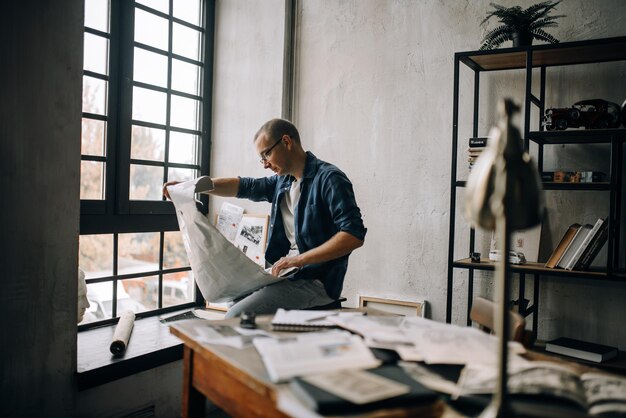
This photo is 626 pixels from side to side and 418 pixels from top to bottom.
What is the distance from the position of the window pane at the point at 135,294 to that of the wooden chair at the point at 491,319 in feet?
6.94

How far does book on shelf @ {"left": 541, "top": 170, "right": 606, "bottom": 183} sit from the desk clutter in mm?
1409

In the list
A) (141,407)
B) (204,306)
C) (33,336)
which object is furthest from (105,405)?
(204,306)

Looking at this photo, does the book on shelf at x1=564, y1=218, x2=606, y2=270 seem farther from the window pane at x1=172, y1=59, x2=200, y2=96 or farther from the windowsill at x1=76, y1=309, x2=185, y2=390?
the window pane at x1=172, y1=59, x2=200, y2=96

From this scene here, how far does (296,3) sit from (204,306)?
7.38 feet

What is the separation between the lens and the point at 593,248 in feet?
8.00

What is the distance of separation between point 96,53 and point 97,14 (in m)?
0.22

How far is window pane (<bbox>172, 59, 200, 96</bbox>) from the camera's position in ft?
10.8

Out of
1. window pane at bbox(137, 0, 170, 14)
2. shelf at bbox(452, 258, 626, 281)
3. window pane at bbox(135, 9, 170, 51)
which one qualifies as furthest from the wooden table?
window pane at bbox(137, 0, 170, 14)

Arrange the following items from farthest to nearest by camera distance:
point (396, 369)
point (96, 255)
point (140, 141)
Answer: point (140, 141) → point (96, 255) → point (396, 369)

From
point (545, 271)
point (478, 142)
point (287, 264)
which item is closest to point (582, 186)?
point (545, 271)

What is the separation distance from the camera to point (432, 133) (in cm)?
310

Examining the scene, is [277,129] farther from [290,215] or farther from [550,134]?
[550,134]

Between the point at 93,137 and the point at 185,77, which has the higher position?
the point at 185,77

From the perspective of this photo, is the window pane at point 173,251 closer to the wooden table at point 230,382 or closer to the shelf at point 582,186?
the wooden table at point 230,382
